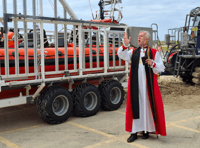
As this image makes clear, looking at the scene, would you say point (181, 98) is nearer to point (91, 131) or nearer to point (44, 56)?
point (91, 131)

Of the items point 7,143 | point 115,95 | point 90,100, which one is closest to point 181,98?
point 115,95

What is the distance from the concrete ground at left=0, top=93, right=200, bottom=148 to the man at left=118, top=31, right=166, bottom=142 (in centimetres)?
30

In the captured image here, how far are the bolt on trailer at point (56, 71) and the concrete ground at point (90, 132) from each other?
0.38m

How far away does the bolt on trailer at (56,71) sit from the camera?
5.68 meters

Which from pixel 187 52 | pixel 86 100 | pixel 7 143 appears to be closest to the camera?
pixel 7 143

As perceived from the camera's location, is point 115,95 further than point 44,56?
Yes

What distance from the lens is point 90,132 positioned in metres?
5.62

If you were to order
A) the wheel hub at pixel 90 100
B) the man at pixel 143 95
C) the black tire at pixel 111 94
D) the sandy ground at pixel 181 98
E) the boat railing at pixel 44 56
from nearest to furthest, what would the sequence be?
the man at pixel 143 95
the boat railing at pixel 44 56
the wheel hub at pixel 90 100
the black tire at pixel 111 94
the sandy ground at pixel 181 98

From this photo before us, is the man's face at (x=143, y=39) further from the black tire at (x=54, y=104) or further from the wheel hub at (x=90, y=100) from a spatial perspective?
the wheel hub at (x=90, y=100)

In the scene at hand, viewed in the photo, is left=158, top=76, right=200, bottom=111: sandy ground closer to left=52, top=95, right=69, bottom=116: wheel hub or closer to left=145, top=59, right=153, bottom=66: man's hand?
left=52, top=95, right=69, bottom=116: wheel hub

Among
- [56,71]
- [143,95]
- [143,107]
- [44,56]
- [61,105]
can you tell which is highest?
[44,56]

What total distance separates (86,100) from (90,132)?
158 cm

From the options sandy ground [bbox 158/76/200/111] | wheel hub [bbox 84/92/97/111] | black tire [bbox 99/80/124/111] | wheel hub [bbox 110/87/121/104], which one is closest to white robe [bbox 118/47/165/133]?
wheel hub [bbox 84/92/97/111]

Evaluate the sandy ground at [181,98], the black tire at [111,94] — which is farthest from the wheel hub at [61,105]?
the sandy ground at [181,98]
